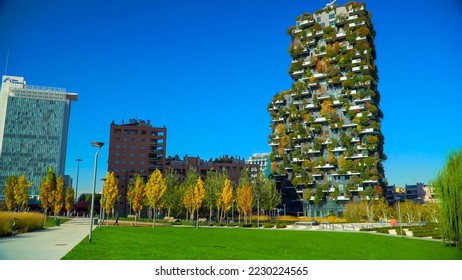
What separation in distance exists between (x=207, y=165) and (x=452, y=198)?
87110mm

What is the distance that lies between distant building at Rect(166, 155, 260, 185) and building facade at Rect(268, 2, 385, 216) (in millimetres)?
21268

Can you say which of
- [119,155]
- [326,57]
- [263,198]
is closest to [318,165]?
[263,198]

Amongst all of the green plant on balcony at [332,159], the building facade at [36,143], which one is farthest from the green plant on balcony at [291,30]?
the building facade at [36,143]

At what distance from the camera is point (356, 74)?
68.9 metres

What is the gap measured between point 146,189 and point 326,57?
43538 mm

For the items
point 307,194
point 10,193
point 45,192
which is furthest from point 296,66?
point 10,193

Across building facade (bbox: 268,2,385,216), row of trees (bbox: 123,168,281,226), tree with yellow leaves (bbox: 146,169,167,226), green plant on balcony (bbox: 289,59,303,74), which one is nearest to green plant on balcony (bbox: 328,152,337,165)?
building facade (bbox: 268,2,385,216)

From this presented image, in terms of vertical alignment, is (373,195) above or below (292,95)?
below

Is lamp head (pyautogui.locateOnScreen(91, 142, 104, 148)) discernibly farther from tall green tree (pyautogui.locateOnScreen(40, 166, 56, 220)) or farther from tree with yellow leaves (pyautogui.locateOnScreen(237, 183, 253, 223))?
tree with yellow leaves (pyautogui.locateOnScreen(237, 183, 253, 223))

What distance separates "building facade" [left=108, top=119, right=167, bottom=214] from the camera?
93250mm

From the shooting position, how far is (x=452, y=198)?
1720 cm

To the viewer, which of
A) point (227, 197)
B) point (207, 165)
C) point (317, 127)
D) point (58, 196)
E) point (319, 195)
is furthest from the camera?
point (207, 165)

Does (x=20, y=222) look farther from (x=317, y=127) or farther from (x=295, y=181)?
(x=317, y=127)
